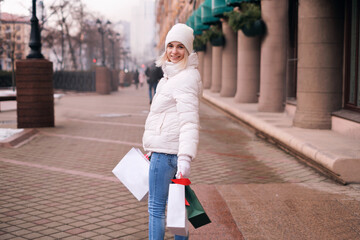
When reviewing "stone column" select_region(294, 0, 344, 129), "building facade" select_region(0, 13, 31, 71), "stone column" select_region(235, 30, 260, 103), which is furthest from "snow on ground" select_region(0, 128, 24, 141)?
"building facade" select_region(0, 13, 31, 71)

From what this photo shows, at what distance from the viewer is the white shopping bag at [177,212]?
10.5 ft

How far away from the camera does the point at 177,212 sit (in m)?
3.24

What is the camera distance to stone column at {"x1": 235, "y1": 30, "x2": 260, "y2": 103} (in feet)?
62.0

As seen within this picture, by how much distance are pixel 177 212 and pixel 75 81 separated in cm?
3629

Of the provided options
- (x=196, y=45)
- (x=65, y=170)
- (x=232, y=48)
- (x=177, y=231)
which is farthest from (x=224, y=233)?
(x=196, y=45)

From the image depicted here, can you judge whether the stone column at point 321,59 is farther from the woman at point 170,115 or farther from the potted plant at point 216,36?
the potted plant at point 216,36

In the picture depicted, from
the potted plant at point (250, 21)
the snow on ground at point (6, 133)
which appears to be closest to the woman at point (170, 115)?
the snow on ground at point (6, 133)

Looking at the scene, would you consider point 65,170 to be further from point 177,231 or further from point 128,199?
point 177,231

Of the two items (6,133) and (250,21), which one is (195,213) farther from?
(250,21)

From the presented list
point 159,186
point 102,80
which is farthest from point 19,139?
point 102,80

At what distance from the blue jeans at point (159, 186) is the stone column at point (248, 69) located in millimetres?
15808

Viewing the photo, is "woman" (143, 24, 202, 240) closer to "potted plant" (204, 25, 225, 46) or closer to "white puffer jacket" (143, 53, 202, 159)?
"white puffer jacket" (143, 53, 202, 159)

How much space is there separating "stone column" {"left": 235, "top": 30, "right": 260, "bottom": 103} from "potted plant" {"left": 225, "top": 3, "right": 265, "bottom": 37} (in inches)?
112

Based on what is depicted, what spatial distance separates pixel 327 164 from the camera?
7051 millimetres
